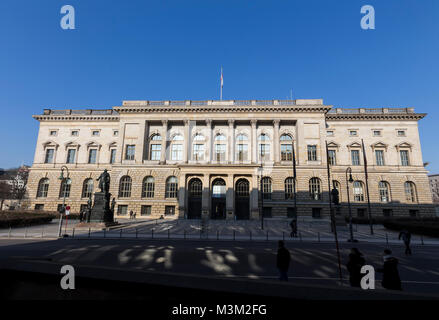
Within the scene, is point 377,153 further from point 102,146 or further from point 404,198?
point 102,146

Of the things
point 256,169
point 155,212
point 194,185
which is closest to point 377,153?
point 256,169

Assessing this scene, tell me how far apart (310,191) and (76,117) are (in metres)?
53.4

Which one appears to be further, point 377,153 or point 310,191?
point 377,153

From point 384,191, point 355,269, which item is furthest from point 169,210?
point 384,191

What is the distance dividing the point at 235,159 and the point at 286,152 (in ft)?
34.9

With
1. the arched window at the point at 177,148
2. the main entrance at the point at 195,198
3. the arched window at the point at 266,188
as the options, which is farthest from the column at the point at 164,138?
the arched window at the point at 266,188

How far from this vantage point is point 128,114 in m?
46.0

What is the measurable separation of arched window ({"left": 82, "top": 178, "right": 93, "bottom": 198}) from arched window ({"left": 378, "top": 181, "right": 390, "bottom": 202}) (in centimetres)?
5997

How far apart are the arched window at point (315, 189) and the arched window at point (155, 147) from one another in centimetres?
3151

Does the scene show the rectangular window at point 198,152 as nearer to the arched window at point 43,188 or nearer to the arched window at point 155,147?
the arched window at point 155,147

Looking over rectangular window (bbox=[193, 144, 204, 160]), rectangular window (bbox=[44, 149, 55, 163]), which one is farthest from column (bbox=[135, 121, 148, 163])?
rectangular window (bbox=[44, 149, 55, 163])

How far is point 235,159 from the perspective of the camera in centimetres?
4422

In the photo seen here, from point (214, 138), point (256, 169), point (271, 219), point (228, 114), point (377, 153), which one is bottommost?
point (271, 219)

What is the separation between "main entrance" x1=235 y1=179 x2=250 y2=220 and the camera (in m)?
41.2
